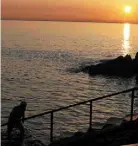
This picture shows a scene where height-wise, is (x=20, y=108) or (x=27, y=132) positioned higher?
(x=20, y=108)

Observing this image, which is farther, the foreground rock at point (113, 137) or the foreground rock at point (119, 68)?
the foreground rock at point (119, 68)

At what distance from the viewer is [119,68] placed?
56.7 metres

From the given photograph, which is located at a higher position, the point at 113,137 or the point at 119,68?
the point at 113,137

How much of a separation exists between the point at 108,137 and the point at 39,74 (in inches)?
1744

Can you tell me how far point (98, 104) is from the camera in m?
30.7

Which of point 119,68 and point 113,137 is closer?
point 113,137

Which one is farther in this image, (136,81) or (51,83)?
(136,81)

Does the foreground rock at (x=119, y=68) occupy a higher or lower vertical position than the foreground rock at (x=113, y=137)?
lower

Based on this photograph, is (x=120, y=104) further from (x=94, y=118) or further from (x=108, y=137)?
(x=108, y=137)

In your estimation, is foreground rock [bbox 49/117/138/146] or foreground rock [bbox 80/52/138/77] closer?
foreground rock [bbox 49/117/138/146]

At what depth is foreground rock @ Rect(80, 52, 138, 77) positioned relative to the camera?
183 ft

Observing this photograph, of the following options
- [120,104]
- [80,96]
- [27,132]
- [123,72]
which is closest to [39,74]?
[123,72]

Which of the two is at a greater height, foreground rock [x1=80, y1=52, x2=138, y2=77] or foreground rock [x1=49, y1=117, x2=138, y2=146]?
foreground rock [x1=49, y1=117, x2=138, y2=146]

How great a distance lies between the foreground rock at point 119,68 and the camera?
55781mm
